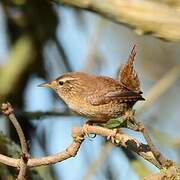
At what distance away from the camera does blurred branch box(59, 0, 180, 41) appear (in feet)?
9.89

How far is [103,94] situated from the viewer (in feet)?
9.32

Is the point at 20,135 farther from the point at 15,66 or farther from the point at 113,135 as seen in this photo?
the point at 15,66

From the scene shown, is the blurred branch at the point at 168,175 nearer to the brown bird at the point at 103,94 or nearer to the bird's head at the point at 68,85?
the brown bird at the point at 103,94

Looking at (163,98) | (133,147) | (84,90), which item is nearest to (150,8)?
(84,90)

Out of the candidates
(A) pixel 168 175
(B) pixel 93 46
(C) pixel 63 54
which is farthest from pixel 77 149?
(B) pixel 93 46

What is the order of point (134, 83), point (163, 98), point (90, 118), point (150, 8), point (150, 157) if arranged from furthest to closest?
1. point (163, 98)
2. point (150, 8)
3. point (90, 118)
4. point (134, 83)
5. point (150, 157)

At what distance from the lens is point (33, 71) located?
13.8 ft

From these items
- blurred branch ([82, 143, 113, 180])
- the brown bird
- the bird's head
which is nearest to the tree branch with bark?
the brown bird

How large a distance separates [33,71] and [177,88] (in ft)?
4.55

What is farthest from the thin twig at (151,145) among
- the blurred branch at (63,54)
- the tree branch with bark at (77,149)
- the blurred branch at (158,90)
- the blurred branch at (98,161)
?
the blurred branch at (63,54)

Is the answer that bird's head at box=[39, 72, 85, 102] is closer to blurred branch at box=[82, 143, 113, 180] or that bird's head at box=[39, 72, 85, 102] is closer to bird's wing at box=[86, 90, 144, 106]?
bird's wing at box=[86, 90, 144, 106]

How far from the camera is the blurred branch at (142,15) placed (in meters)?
3.01

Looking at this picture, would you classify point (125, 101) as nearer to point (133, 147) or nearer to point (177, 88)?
point (133, 147)

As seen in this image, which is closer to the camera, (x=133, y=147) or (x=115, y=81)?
(x=133, y=147)
